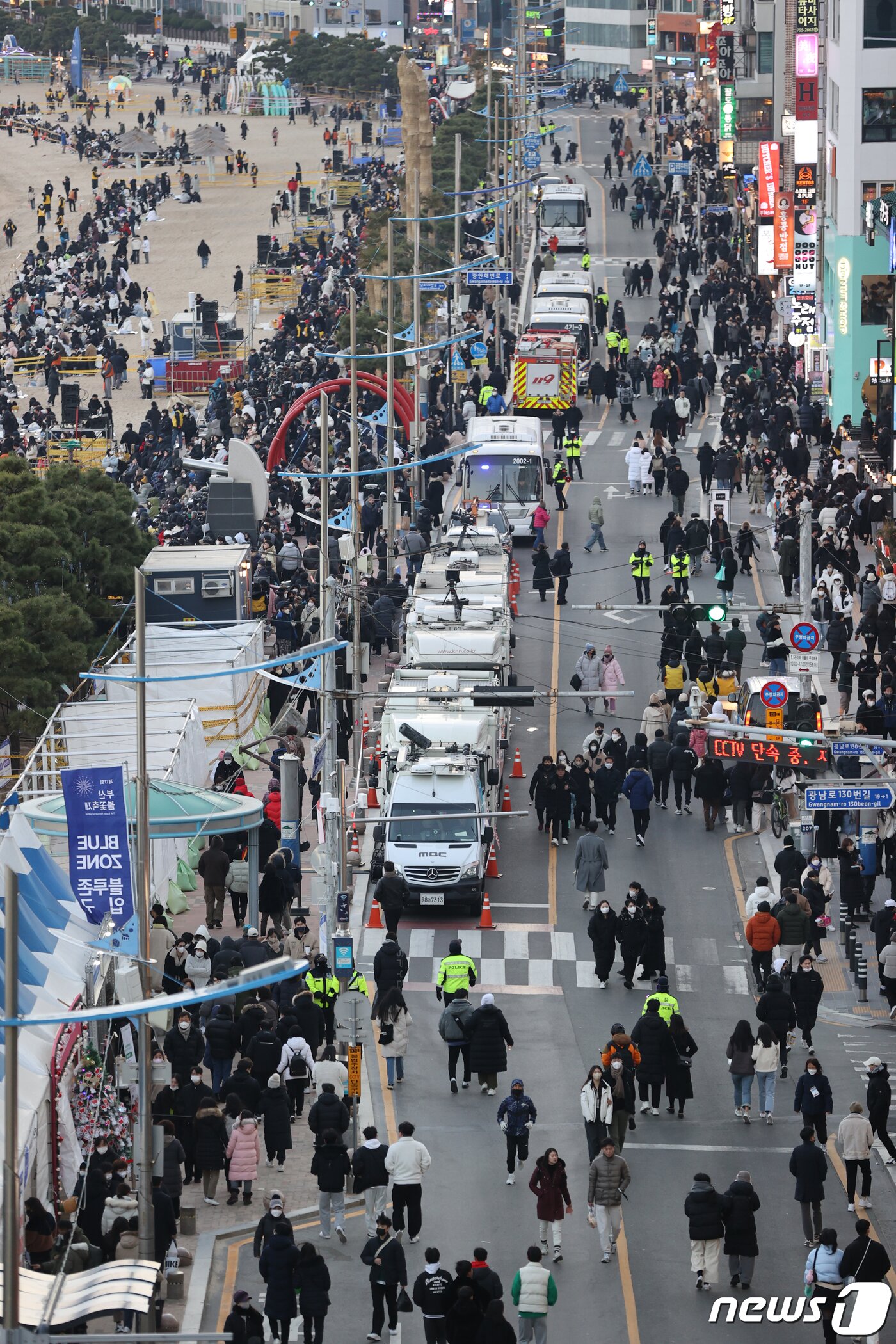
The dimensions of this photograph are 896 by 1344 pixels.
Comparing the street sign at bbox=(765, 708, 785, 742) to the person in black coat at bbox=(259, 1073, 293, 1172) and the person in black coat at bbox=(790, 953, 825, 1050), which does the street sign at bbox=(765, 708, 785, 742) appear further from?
the person in black coat at bbox=(259, 1073, 293, 1172)

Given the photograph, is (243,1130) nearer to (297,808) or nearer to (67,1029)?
(67,1029)

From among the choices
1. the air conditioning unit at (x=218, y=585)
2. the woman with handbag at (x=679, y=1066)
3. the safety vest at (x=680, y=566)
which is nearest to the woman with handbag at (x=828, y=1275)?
the woman with handbag at (x=679, y=1066)

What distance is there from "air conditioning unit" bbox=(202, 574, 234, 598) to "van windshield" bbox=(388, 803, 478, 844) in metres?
10.3

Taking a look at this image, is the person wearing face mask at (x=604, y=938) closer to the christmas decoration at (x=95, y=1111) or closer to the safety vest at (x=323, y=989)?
the safety vest at (x=323, y=989)

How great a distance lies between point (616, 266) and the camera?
93.0 metres

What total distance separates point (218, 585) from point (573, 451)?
17.0 metres

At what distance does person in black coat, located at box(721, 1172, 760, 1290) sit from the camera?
Answer: 2389 cm

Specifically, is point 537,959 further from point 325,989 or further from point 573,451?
point 573,451

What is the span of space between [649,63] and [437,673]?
13915 centimetres

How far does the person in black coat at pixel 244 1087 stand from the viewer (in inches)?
1065

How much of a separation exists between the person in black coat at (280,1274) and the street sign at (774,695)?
15.3 meters

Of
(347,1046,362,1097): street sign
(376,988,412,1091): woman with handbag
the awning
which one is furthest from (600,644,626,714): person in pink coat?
the awning

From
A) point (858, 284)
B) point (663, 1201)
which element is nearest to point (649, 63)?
point (858, 284)

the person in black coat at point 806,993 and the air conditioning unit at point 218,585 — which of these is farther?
the air conditioning unit at point 218,585
